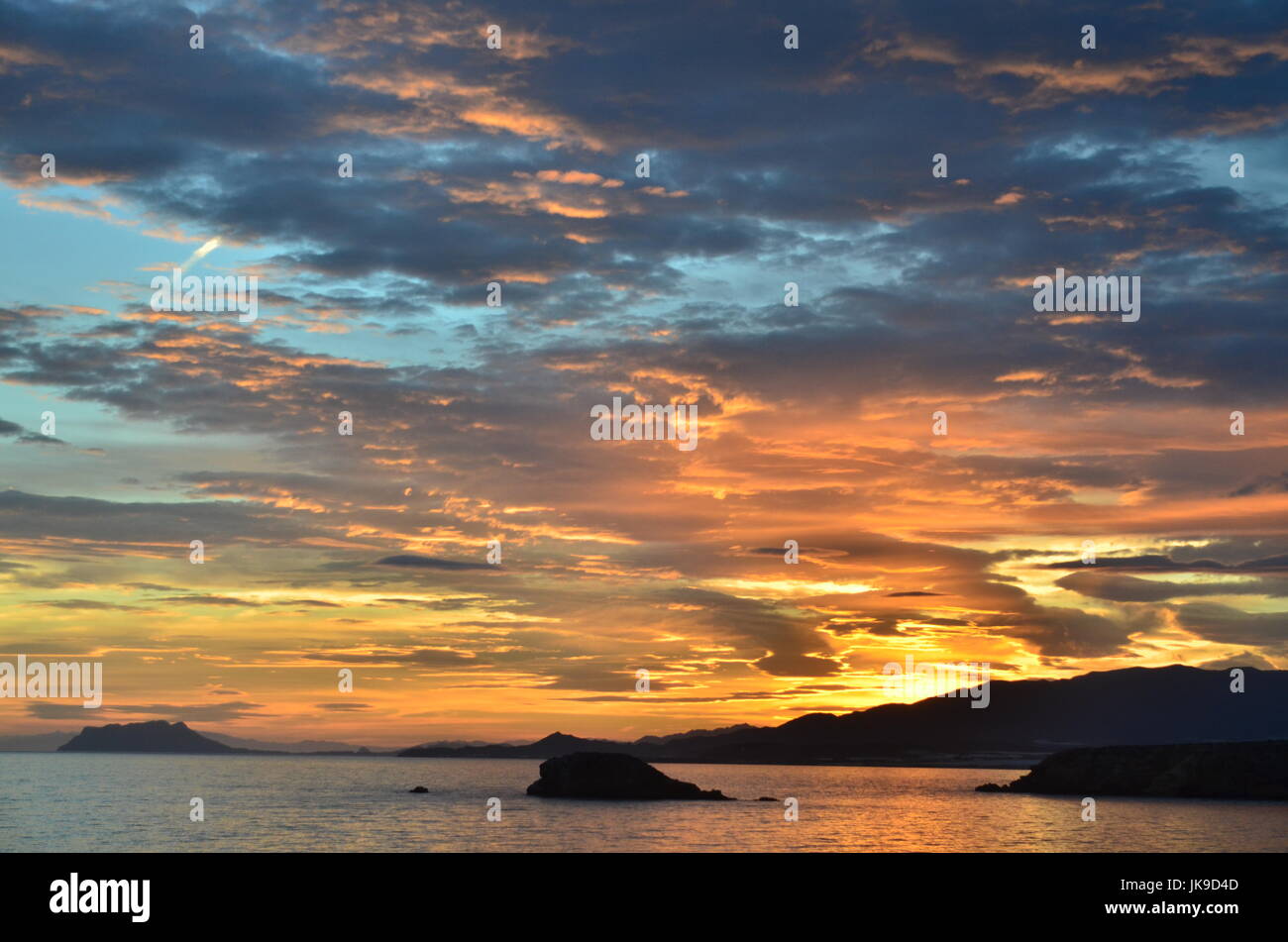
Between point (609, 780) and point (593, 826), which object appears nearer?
point (593, 826)

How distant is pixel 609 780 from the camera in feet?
625

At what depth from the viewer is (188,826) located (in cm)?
12481

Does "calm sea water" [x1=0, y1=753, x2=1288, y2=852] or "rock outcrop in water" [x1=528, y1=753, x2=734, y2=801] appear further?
"rock outcrop in water" [x1=528, y1=753, x2=734, y2=801]

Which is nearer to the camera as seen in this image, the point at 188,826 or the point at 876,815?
the point at 188,826

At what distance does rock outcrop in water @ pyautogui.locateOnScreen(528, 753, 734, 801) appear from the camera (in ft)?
605

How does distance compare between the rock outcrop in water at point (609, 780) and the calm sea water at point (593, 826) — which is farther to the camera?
the rock outcrop in water at point (609, 780)

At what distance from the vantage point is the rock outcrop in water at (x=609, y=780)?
18438cm
